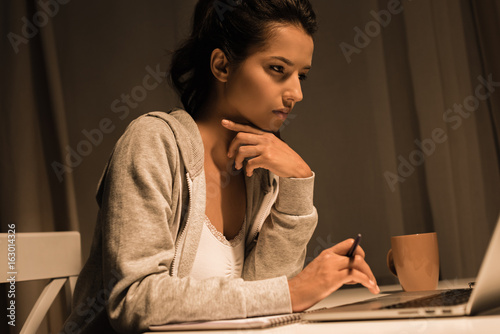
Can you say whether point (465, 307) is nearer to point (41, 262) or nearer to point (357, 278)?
point (357, 278)

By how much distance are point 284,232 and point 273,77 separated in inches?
13.2

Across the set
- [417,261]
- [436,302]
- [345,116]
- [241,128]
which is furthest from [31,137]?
[436,302]

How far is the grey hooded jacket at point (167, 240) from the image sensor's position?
688 millimetres

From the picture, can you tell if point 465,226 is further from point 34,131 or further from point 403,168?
point 34,131

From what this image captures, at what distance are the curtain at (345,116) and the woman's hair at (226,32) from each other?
59 centimetres

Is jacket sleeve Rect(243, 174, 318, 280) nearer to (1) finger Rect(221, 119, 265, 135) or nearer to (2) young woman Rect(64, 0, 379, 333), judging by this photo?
(2) young woman Rect(64, 0, 379, 333)

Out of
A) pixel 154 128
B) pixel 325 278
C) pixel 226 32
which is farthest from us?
pixel 226 32

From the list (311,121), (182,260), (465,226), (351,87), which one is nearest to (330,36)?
(351,87)

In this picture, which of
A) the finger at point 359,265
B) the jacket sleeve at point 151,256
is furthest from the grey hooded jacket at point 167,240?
the finger at point 359,265

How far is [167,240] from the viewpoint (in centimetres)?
80

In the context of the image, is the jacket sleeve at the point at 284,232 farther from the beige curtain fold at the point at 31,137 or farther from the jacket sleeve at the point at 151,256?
the beige curtain fold at the point at 31,137

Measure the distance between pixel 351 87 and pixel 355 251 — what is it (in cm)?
133

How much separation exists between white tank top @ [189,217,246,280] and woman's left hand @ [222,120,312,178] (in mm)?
153

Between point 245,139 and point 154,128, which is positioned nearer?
point 154,128
